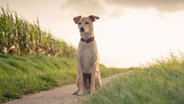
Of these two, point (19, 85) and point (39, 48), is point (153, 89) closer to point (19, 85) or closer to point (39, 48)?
point (19, 85)

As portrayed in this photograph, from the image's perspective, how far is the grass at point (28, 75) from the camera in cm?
1012

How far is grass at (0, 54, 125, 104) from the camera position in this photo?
1012 centimetres

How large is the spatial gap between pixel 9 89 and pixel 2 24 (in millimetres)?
7109

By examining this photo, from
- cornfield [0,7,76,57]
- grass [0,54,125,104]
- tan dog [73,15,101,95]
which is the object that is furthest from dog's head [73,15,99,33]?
cornfield [0,7,76,57]

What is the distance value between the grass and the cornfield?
0.92 metres

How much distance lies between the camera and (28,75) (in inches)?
490

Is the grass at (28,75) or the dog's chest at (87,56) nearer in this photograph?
the dog's chest at (87,56)

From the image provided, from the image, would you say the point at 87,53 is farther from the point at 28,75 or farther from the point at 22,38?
the point at 22,38

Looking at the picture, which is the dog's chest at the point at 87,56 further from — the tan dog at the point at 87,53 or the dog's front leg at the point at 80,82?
the dog's front leg at the point at 80,82

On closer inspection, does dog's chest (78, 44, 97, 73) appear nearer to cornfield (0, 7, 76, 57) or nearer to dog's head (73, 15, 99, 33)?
dog's head (73, 15, 99, 33)

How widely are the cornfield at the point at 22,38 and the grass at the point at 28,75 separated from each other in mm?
924

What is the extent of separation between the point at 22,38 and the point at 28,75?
218 inches

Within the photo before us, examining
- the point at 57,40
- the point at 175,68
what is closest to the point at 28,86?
the point at 175,68

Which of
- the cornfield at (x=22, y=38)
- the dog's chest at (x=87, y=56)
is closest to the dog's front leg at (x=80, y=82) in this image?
the dog's chest at (x=87, y=56)
